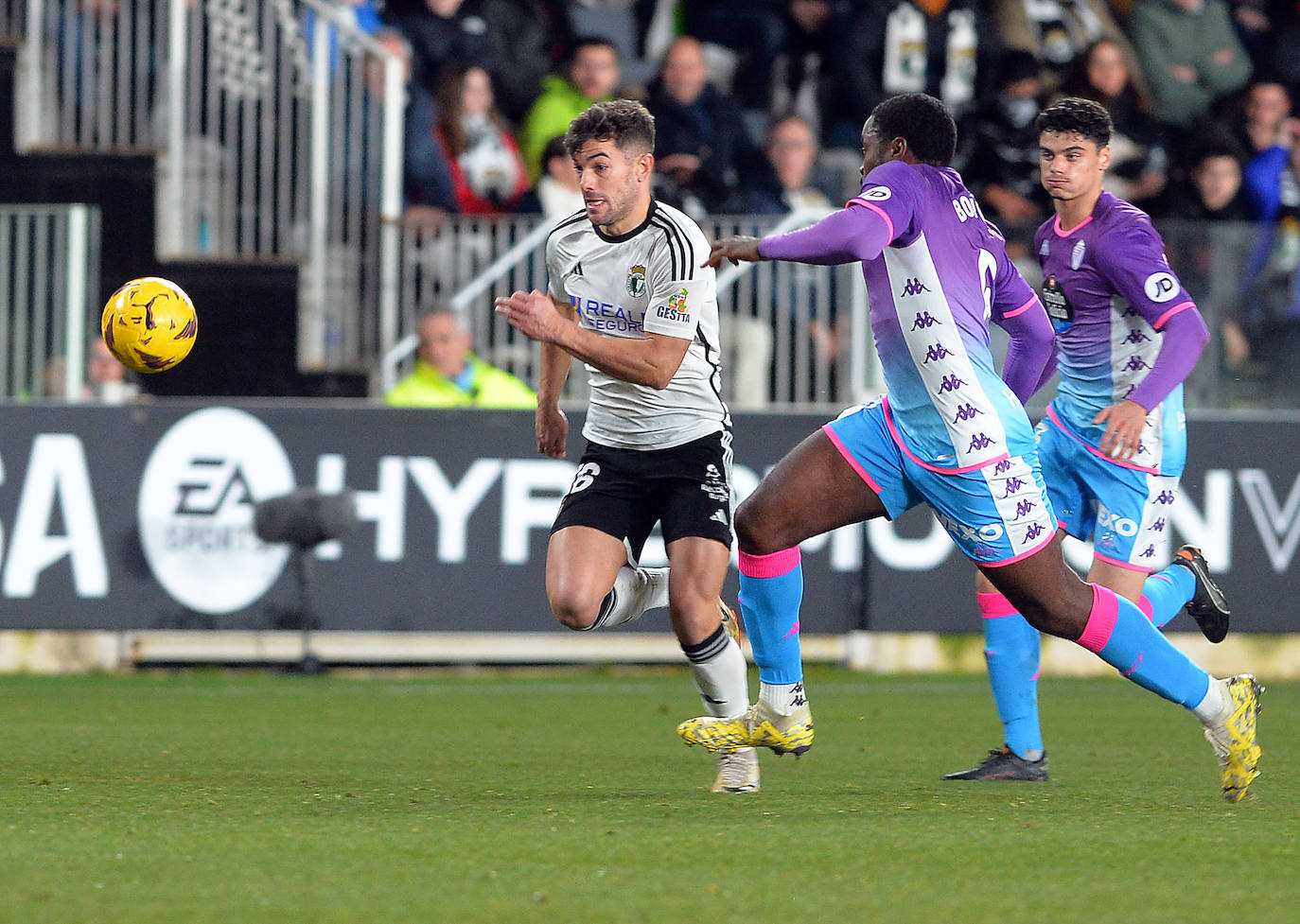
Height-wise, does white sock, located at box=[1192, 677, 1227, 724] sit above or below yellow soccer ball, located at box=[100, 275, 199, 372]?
below

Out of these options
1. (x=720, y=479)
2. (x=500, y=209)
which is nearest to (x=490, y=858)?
(x=720, y=479)

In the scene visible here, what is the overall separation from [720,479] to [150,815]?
2.05 m

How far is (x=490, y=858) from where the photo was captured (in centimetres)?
460

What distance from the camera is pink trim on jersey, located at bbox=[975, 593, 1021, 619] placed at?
6.71 metres

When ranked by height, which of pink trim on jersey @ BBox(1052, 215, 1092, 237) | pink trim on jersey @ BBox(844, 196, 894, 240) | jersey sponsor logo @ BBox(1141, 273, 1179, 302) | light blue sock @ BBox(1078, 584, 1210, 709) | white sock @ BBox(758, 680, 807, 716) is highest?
pink trim on jersey @ BBox(1052, 215, 1092, 237)

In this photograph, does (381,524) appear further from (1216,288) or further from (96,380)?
(1216,288)

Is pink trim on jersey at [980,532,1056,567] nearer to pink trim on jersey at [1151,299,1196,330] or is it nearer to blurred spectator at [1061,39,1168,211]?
pink trim on jersey at [1151,299,1196,330]

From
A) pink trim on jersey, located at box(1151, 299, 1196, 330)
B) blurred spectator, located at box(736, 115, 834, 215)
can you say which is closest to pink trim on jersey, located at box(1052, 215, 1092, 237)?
pink trim on jersey, located at box(1151, 299, 1196, 330)

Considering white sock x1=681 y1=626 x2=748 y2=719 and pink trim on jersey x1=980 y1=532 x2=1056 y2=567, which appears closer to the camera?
pink trim on jersey x1=980 y1=532 x2=1056 y2=567

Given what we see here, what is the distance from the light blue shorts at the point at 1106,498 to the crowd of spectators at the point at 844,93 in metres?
4.38

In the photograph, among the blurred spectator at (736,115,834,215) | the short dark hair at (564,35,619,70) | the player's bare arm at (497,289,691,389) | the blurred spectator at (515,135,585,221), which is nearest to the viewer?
the player's bare arm at (497,289,691,389)

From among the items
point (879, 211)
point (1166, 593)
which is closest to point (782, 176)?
point (1166, 593)

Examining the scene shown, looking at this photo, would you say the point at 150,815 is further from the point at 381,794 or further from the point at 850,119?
the point at 850,119

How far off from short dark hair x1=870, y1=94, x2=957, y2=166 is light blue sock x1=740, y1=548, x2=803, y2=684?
1295mm
